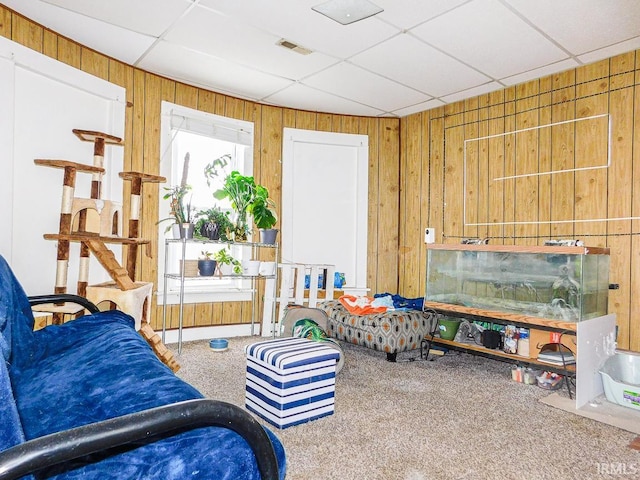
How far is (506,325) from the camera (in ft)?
10.5

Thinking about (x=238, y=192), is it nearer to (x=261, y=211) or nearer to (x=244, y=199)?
(x=244, y=199)

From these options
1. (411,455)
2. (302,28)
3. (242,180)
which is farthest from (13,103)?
(411,455)

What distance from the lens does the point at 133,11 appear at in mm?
2883

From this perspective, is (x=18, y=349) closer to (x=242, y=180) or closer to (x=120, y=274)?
(x=120, y=274)

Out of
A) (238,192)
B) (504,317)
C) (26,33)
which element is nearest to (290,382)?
(504,317)

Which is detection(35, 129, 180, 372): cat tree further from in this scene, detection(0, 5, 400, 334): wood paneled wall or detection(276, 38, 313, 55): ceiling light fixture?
detection(276, 38, 313, 55): ceiling light fixture

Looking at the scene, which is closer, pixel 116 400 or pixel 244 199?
pixel 116 400

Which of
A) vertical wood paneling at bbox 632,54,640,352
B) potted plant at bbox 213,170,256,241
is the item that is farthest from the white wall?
vertical wood paneling at bbox 632,54,640,352

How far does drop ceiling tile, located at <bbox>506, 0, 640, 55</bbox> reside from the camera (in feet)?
8.74

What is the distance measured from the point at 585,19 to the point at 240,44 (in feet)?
7.95

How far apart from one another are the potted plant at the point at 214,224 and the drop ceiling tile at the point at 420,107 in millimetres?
2287

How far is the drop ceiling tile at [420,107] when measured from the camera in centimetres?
451

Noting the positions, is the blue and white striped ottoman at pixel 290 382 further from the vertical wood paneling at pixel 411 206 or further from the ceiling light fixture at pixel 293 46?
the vertical wood paneling at pixel 411 206

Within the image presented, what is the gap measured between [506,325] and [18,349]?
9.87 ft
